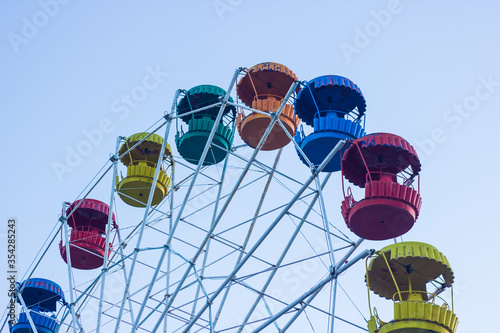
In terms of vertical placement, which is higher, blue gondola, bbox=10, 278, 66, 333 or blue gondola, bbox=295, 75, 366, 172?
blue gondola, bbox=295, 75, 366, 172

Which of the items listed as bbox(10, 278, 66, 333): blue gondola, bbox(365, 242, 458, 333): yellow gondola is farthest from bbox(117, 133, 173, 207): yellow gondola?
bbox(365, 242, 458, 333): yellow gondola

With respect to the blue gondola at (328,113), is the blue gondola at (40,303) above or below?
below

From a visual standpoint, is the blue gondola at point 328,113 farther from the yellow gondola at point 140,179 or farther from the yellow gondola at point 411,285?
the yellow gondola at point 140,179

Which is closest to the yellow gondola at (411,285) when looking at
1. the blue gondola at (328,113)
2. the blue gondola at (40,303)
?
the blue gondola at (328,113)

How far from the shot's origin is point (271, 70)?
101 ft

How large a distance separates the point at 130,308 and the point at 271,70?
10162 mm

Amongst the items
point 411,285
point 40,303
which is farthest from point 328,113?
point 40,303

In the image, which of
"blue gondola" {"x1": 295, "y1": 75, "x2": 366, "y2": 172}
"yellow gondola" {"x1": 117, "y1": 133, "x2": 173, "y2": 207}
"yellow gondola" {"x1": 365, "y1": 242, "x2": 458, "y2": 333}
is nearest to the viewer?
"yellow gondola" {"x1": 365, "y1": 242, "x2": 458, "y2": 333}

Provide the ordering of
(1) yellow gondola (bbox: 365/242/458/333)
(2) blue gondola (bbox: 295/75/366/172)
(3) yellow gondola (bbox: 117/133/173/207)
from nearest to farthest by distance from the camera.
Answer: (1) yellow gondola (bbox: 365/242/458/333), (2) blue gondola (bbox: 295/75/366/172), (3) yellow gondola (bbox: 117/133/173/207)

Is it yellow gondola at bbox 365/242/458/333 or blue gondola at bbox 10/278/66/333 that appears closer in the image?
yellow gondola at bbox 365/242/458/333

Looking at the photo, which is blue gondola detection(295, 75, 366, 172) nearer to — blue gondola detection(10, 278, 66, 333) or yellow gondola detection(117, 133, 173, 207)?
yellow gondola detection(117, 133, 173, 207)

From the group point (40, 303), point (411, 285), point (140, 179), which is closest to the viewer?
point (411, 285)

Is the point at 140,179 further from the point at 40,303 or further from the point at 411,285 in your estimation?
the point at 411,285

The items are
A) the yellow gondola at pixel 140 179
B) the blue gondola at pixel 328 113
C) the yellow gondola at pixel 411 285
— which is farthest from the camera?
the yellow gondola at pixel 140 179
